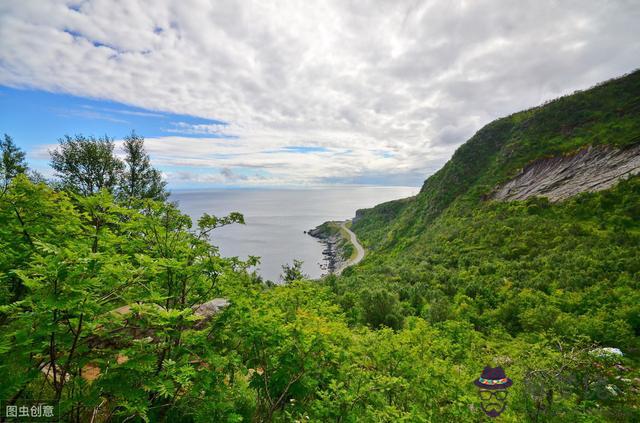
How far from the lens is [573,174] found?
1298 inches

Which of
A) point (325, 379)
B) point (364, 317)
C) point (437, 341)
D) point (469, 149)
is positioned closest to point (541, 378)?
point (437, 341)

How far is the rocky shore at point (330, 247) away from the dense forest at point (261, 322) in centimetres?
4693

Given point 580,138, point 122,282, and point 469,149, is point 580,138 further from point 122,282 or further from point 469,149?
point 122,282

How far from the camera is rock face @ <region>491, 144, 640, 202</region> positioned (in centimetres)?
2864

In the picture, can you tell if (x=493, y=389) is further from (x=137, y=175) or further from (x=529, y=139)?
(x=529, y=139)

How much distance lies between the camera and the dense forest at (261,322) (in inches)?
132

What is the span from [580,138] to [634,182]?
15.4 m

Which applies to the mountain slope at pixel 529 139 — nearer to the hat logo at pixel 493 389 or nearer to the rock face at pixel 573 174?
the rock face at pixel 573 174

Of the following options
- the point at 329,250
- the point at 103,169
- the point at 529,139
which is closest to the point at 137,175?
the point at 103,169

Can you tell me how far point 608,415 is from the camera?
7.06 metres

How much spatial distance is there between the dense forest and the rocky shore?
4693 centimetres

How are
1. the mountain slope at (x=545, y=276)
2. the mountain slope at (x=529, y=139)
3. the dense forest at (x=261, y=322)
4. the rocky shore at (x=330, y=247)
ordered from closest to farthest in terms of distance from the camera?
the dense forest at (x=261, y=322), the mountain slope at (x=545, y=276), the mountain slope at (x=529, y=139), the rocky shore at (x=330, y=247)

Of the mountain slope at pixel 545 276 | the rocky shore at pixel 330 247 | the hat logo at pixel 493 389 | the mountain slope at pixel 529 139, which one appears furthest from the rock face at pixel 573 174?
the rocky shore at pixel 330 247

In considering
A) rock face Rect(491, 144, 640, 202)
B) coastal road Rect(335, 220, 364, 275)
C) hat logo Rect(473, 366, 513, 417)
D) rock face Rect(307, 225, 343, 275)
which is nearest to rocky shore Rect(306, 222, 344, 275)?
rock face Rect(307, 225, 343, 275)
